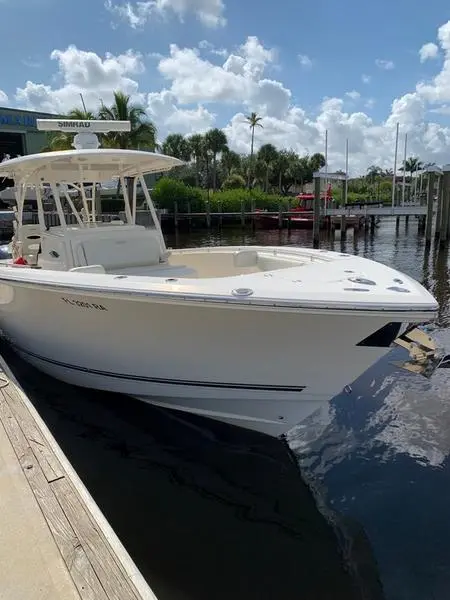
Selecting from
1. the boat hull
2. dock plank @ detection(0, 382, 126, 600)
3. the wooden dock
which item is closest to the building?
the boat hull

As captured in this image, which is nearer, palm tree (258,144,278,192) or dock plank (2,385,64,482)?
dock plank (2,385,64,482)

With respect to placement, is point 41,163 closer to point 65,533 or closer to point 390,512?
point 65,533

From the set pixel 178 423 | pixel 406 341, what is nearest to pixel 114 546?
pixel 178 423

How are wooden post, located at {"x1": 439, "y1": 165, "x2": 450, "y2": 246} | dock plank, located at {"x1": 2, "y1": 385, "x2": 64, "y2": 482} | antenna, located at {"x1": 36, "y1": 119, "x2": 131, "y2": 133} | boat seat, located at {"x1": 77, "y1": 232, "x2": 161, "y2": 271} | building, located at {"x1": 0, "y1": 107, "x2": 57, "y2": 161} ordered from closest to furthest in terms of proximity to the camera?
dock plank, located at {"x1": 2, "y1": 385, "x2": 64, "y2": 482}, boat seat, located at {"x1": 77, "y1": 232, "x2": 161, "y2": 271}, antenna, located at {"x1": 36, "y1": 119, "x2": 131, "y2": 133}, wooden post, located at {"x1": 439, "y1": 165, "x2": 450, "y2": 246}, building, located at {"x1": 0, "y1": 107, "x2": 57, "y2": 161}

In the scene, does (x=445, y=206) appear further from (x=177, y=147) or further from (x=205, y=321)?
(x=177, y=147)

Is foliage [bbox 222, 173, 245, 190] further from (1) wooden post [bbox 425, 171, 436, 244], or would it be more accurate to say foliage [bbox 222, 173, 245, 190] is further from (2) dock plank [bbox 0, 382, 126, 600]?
(2) dock plank [bbox 0, 382, 126, 600]

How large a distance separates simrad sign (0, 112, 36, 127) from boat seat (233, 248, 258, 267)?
3536 centimetres

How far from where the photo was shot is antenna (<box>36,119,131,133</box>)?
22.3ft

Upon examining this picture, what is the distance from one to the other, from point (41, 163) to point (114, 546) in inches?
194

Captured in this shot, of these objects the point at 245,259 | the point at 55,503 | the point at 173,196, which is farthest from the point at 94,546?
the point at 173,196

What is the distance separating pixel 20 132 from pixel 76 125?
112 ft

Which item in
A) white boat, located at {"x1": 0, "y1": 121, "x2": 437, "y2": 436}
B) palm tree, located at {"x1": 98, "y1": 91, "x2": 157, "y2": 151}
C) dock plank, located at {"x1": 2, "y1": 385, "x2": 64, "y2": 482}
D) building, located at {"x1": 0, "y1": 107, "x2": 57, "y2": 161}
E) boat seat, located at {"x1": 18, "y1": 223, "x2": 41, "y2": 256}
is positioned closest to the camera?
dock plank, located at {"x1": 2, "y1": 385, "x2": 64, "y2": 482}

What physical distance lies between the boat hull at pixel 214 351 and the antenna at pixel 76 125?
2.38 m

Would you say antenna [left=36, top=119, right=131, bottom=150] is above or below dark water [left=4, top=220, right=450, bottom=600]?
above
